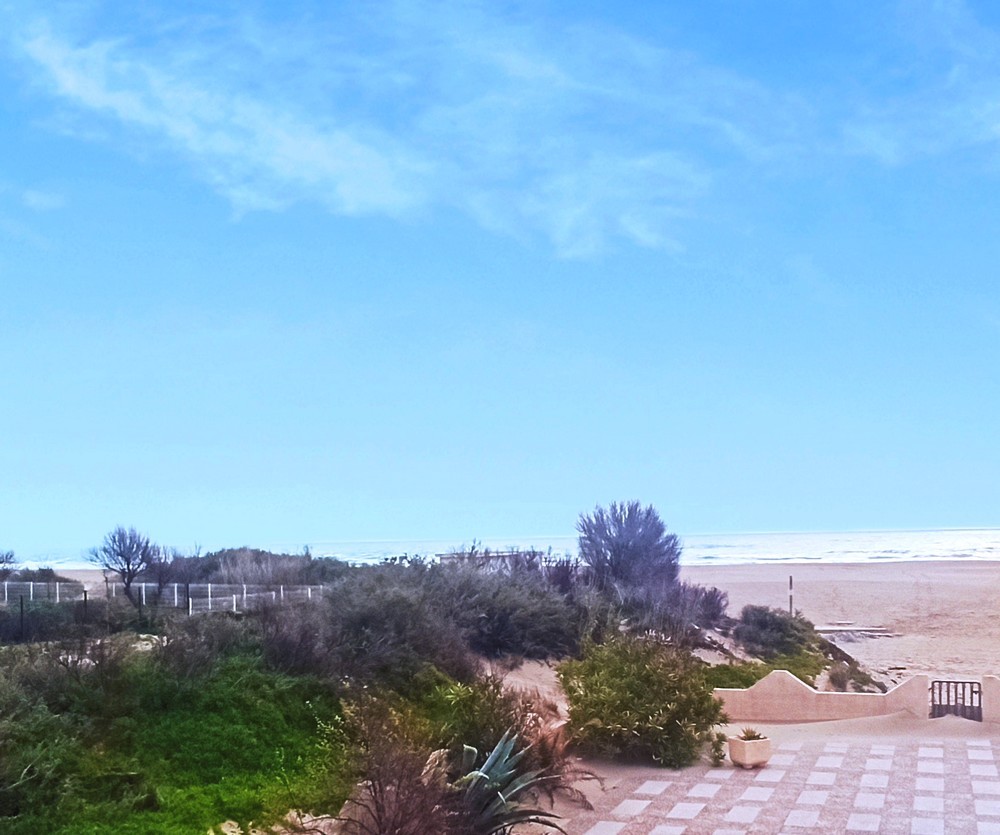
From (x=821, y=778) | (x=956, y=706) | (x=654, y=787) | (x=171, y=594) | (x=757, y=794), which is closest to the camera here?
(x=757, y=794)

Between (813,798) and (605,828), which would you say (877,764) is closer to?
(813,798)

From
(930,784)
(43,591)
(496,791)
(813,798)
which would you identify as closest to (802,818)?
(813,798)

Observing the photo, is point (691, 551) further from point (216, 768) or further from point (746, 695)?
point (216, 768)

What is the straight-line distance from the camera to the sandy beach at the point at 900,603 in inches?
1174

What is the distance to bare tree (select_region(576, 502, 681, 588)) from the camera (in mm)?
27781

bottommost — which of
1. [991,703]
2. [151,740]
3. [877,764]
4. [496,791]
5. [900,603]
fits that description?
[900,603]

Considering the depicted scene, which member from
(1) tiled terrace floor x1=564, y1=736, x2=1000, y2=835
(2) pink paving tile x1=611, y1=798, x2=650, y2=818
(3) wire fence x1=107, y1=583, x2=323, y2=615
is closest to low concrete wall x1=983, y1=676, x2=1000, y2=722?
(1) tiled terrace floor x1=564, y1=736, x2=1000, y2=835

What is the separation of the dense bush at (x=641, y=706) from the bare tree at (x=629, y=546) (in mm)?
12309

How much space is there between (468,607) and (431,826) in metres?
11.8

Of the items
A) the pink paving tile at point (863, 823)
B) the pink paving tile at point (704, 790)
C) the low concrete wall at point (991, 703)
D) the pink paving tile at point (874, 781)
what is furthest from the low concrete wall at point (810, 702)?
the pink paving tile at point (863, 823)

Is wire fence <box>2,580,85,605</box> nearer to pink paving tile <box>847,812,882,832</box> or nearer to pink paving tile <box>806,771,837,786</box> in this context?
pink paving tile <box>806,771,837,786</box>

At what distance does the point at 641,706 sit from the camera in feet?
46.4

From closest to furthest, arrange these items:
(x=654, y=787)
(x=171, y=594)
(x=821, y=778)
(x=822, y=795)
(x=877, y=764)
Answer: (x=822, y=795)
(x=654, y=787)
(x=821, y=778)
(x=877, y=764)
(x=171, y=594)

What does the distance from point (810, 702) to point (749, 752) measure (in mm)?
4210
